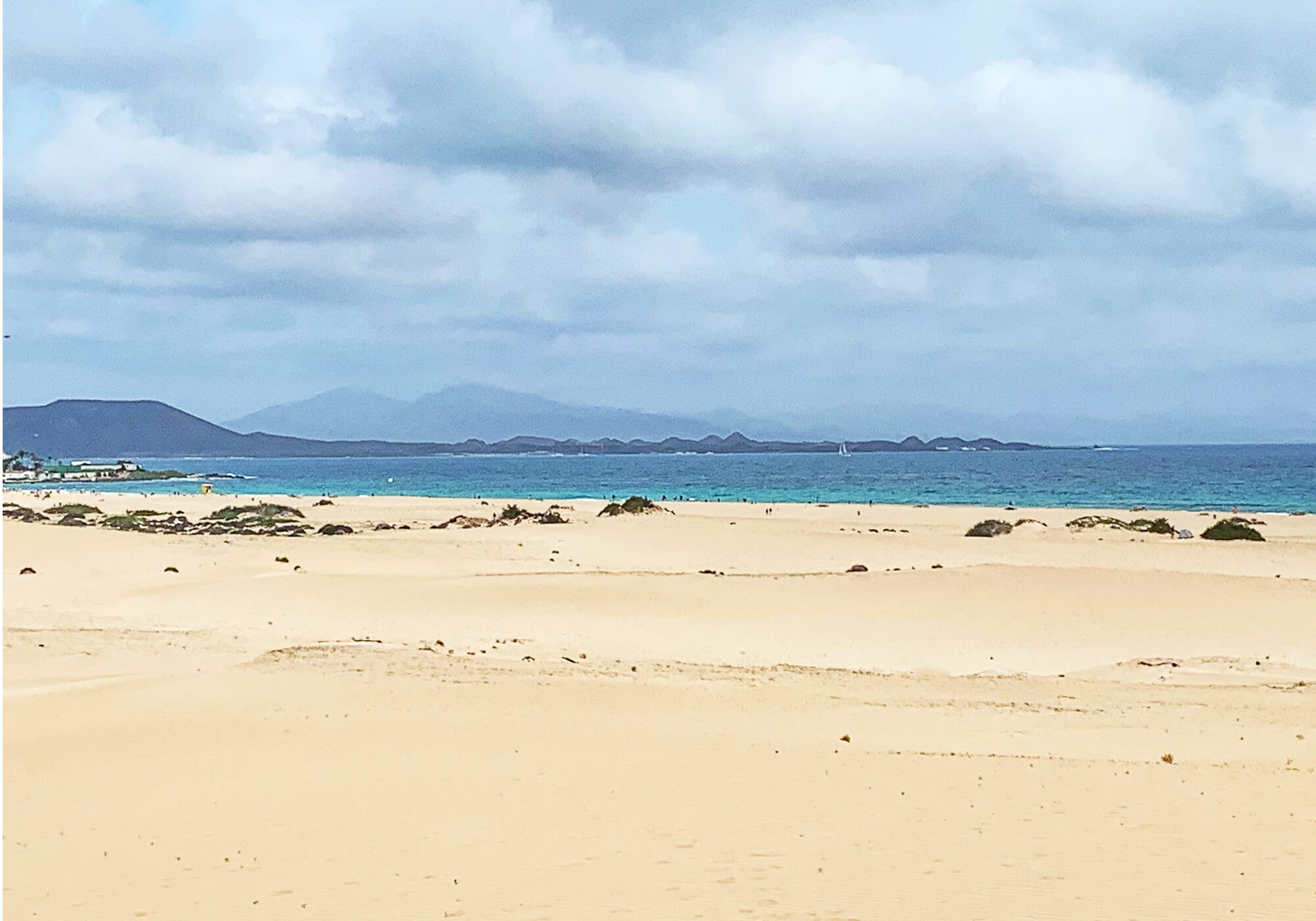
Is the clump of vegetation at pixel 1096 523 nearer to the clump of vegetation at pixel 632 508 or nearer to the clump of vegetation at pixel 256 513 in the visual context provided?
the clump of vegetation at pixel 632 508

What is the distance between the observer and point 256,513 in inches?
2002

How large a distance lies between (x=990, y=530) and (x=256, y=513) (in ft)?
92.4

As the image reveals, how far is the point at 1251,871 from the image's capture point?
24.6ft

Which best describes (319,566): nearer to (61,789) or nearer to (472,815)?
(61,789)

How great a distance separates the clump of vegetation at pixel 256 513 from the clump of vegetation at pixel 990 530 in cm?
2566

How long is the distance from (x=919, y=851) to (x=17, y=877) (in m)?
5.57

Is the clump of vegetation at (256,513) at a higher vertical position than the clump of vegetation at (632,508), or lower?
lower

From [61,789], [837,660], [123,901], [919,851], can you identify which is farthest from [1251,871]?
[837,660]

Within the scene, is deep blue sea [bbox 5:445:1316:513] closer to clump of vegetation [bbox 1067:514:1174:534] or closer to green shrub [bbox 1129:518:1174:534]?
clump of vegetation [bbox 1067:514:1174:534]

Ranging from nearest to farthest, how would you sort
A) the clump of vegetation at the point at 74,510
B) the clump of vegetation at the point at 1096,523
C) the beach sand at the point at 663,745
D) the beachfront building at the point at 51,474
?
the beach sand at the point at 663,745
the clump of vegetation at the point at 1096,523
the clump of vegetation at the point at 74,510
the beachfront building at the point at 51,474

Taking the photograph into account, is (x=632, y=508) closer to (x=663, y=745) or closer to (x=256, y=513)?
(x=256, y=513)

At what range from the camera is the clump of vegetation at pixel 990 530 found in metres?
41.0

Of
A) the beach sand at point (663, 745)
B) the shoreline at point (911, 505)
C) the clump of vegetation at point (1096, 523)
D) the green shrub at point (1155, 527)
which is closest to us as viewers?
the beach sand at point (663, 745)

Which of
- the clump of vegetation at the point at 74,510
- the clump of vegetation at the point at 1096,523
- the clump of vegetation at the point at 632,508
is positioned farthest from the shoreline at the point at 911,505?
the clump of vegetation at the point at 632,508
